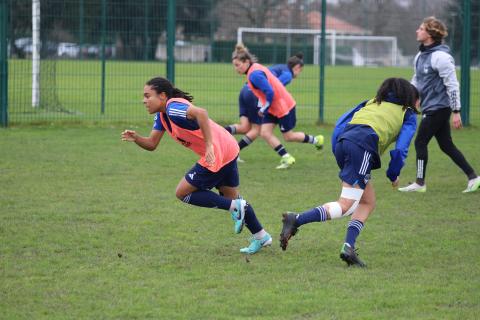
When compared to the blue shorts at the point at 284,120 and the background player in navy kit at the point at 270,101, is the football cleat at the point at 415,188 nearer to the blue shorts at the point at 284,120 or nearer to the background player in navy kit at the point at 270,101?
the background player in navy kit at the point at 270,101

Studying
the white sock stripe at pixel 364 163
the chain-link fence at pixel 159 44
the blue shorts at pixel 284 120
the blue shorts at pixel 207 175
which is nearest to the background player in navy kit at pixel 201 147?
the blue shorts at pixel 207 175

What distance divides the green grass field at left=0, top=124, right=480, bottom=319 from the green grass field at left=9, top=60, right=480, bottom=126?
17.4ft

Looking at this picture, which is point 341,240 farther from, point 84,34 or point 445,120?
point 84,34

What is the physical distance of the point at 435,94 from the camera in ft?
32.3

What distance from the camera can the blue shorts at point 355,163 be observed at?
621 centimetres

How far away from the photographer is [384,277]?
6012 millimetres

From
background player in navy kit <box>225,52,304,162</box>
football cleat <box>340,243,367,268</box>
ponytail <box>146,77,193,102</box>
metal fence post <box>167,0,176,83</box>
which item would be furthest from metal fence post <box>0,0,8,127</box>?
football cleat <box>340,243,367,268</box>

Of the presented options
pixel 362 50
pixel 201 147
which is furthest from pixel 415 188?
pixel 362 50

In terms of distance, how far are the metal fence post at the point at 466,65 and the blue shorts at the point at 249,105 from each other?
6184mm

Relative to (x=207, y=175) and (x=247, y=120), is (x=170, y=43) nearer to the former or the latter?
(x=247, y=120)

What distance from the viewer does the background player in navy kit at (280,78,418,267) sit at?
20.4 ft

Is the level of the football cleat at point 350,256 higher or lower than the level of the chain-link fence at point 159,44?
lower

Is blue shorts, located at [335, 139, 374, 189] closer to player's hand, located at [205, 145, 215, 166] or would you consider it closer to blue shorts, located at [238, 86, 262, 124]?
player's hand, located at [205, 145, 215, 166]

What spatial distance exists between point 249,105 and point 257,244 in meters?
5.68
